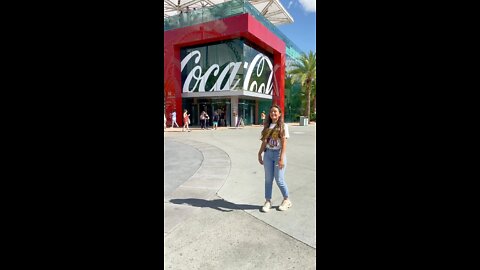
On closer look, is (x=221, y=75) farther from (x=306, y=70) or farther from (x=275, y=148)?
(x=275, y=148)

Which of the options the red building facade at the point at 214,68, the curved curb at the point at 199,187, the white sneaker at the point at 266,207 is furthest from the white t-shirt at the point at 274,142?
the red building facade at the point at 214,68

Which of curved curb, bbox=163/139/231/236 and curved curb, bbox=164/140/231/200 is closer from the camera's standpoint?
curved curb, bbox=163/139/231/236

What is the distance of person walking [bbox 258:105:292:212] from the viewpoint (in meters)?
3.81

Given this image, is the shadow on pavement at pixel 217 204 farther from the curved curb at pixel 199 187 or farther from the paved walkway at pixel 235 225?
the curved curb at pixel 199 187

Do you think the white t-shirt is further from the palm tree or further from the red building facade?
the palm tree

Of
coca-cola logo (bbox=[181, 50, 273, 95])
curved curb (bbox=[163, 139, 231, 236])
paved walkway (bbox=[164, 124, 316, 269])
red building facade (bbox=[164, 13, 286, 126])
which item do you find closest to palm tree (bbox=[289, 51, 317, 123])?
red building facade (bbox=[164, 13, 286, 126])

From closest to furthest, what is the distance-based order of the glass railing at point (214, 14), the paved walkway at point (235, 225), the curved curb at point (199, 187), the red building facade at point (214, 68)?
1. the paved walkway at point (235, 225)
2. the curved curb at point (199, 187)
3. the glass railing at point (214, 14)
4. the red building facade at point (214, 68)

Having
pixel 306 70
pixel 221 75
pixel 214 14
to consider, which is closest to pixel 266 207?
pixel 221 75

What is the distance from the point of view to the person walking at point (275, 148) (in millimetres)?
3814

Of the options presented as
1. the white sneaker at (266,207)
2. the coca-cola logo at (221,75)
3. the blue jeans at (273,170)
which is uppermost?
the coca-cola logo at (221,75)
